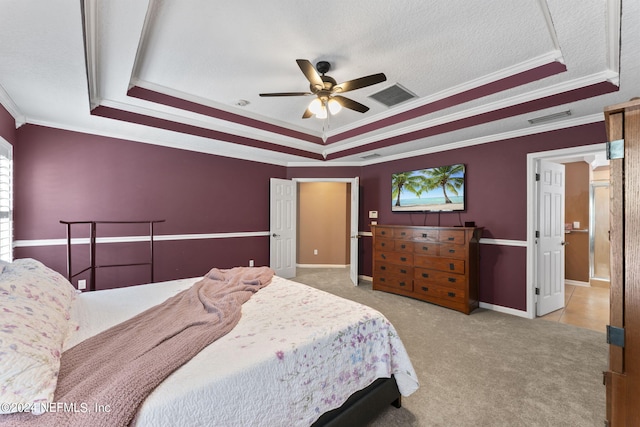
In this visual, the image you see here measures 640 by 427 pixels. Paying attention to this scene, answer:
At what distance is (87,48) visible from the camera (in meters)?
1.92

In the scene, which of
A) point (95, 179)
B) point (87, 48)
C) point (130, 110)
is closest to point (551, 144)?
point (87, 48)

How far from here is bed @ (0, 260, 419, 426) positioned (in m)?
1.04

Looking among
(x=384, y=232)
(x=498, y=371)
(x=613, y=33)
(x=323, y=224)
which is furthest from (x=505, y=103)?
(x=323, y=224)

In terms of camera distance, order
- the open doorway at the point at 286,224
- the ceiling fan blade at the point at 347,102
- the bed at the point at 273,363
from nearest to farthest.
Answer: the bed at the point at 273,363 → the ceiling fan blade at the point at 347,102 → the open doorway at the point at 286,224

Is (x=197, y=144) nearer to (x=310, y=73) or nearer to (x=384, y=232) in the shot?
(x=310, y=73)

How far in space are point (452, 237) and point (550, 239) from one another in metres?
1.26

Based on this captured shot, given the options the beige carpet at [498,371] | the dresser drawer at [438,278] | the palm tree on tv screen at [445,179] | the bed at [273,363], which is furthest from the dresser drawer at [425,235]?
the bed at [273,363]

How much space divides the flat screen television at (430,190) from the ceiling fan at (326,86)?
2.15m

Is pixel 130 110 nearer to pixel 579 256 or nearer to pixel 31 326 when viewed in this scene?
pixel 31 326

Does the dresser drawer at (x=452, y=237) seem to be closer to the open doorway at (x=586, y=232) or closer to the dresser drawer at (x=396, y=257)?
the dresser drawer at (x=396, y=257)

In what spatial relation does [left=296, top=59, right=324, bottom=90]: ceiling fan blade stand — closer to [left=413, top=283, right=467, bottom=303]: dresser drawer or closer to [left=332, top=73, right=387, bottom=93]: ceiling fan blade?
[left=332, top=73, right=387, bottom=93]: ceiling fan blade

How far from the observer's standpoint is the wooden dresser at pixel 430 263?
3590 millimetres

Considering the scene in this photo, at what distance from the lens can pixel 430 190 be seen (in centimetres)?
434

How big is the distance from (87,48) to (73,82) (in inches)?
23.7
